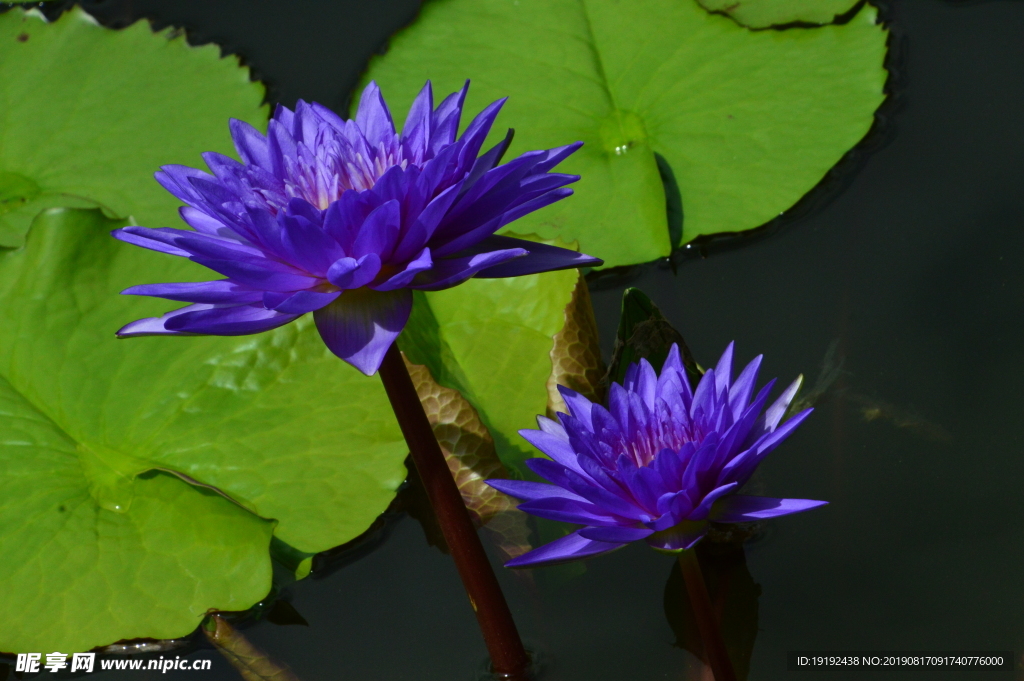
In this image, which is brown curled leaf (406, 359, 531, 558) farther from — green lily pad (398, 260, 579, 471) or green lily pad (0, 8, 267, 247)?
green lily pad (0, 8, 267, 247)

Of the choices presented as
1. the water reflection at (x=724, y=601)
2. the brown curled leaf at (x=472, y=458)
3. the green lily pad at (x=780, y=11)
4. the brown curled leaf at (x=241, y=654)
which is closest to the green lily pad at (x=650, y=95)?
the green lily pad at (x=780, y=11)

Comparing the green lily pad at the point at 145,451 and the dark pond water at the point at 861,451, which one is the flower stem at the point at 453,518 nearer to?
the dark pond water at the point at 861,451

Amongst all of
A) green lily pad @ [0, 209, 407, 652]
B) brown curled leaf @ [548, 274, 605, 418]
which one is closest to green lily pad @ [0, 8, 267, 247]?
green lily pad @ [0, 209, 407, 652]

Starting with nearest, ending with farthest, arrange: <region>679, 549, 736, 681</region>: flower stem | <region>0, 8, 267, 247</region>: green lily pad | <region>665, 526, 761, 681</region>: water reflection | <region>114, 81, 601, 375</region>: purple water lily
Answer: <region>114, 81, 601, 375</region>: purple water lily → <region>679, 549, 736, 681</region>: flower stem → <region>665, 526, 761, 681</region>: water reflection → <region>0, 8, 267, 247</region>: green lily pad

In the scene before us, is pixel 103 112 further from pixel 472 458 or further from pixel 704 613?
pixel 704 613

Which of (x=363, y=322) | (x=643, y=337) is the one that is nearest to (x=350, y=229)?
(x=363, y=322)

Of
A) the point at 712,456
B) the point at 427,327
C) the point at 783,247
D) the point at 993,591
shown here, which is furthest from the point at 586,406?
the point at 783,247
